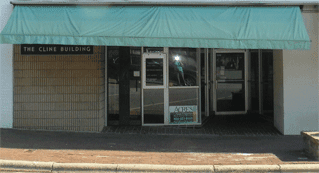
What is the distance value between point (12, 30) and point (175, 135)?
4625 millimetres

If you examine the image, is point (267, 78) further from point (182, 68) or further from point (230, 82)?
point (182, 68)

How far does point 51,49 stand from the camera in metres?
8.16

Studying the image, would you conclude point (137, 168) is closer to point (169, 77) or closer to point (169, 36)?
point (169, 36)

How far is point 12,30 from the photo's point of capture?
265 inches

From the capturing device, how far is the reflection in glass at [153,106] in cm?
906

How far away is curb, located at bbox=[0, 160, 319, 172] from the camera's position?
5.45 metres

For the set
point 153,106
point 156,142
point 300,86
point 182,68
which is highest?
point 182,68

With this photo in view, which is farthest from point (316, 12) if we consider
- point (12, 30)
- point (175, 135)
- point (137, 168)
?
point (12, 30)

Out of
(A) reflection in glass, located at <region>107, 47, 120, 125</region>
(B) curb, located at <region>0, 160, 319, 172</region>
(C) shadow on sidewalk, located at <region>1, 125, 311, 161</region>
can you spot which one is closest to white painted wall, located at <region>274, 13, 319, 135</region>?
(C) shadow on sidewalk, located at <region>1, 125, 311, 161</region>

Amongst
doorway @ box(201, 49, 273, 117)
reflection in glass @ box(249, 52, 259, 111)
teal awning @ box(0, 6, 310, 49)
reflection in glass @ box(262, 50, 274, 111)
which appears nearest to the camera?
teal awning @ box(0, 6, 310, 49)

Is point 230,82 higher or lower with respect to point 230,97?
higher

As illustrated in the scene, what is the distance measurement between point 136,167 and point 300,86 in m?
4.99

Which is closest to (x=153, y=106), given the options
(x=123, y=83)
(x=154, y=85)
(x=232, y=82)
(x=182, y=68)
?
(x=154, y=85)

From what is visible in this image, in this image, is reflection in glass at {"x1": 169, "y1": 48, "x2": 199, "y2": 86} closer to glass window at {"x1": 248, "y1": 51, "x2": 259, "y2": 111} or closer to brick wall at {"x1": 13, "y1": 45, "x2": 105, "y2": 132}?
brick wall at {"x1": 13, "y1": 45, "x2": 105, "y2": 132}
